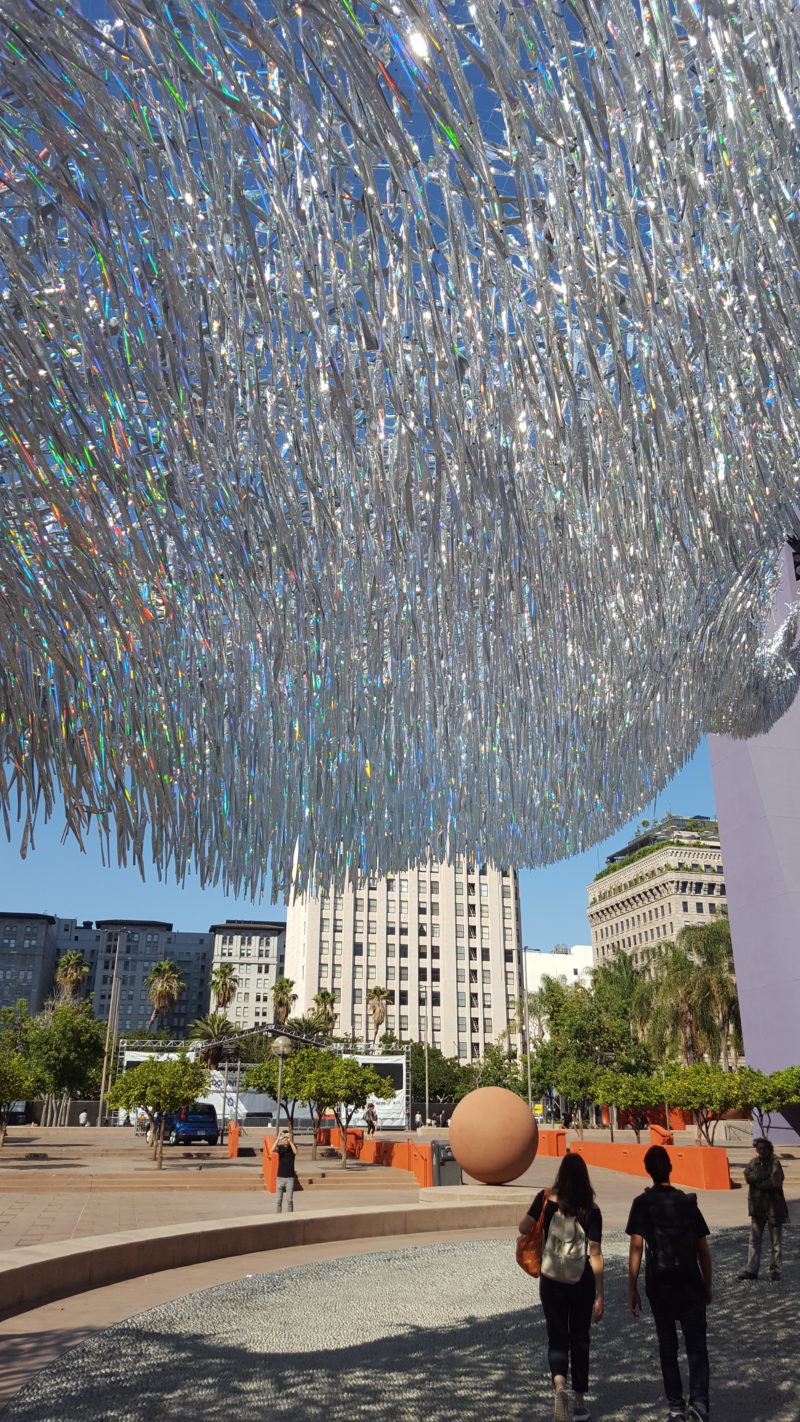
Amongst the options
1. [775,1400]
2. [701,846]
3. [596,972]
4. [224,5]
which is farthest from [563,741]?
[701,846]

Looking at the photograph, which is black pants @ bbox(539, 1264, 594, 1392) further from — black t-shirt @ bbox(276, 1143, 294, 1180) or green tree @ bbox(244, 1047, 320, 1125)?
green tree @ bbox(244, 1047, 320, 1125)

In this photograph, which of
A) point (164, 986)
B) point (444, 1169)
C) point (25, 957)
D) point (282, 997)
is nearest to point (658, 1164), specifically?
point (444, 1169)

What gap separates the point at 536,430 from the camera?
268 centimetres

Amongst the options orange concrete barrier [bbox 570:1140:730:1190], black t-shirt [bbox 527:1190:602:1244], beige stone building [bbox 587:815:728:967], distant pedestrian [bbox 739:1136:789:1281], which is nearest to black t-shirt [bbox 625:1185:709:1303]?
black t-shirt [bbox 527:1190:602:1244]

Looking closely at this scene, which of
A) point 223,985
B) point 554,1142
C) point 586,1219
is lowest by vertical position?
point 554,1142

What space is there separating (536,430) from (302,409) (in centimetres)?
65

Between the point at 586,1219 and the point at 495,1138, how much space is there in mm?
11118

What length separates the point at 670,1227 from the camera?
4699mm

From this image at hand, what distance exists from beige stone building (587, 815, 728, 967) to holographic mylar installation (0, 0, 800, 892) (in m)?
97.2

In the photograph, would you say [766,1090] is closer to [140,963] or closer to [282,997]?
[282,997]

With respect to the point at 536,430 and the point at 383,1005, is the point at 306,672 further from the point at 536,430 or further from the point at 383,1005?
the point at 383,1005

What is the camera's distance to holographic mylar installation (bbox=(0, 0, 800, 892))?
1.89 meters

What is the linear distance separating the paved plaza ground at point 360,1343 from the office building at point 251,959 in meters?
121

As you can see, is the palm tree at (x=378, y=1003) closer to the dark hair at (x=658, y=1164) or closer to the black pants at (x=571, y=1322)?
the dark hair at (x=658, y=1164)
